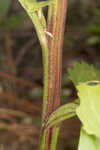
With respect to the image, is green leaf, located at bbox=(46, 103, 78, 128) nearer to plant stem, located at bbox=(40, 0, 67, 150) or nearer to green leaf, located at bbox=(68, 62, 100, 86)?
plant stem, located at bbox=(40, 0, 67, 150)

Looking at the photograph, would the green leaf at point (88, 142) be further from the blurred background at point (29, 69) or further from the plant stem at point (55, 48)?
the blurred background at point (29, 69)

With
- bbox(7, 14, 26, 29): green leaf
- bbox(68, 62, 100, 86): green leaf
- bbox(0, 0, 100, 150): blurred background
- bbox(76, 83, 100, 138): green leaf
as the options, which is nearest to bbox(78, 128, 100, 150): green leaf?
bbox(76, 83, 100, 138): green leaf

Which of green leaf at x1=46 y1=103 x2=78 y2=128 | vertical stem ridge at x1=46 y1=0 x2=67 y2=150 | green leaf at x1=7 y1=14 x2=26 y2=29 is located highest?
green leaf at x1=7 y1=14 x2=26 y2=29

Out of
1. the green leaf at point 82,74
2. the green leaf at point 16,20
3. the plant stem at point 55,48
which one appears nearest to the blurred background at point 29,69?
the green leaf at point 16,20

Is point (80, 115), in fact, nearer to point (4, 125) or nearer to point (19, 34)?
point (4, 125)

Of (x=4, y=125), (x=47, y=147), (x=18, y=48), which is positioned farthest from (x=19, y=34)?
(x=47, y=147)
